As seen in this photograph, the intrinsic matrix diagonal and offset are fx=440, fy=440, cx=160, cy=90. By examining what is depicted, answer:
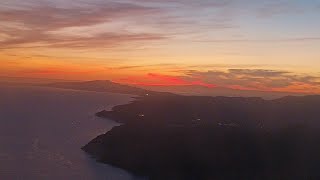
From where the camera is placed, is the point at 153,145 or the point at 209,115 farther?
the point at 209,115

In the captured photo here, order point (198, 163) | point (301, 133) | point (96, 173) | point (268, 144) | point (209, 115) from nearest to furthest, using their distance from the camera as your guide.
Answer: point (96, 173) < point (198, 163) < point (268, 144) < point (301, 133) < point (209, 115)

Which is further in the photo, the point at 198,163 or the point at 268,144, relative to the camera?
the point at 268,144

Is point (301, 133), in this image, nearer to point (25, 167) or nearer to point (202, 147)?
point (202, 147)

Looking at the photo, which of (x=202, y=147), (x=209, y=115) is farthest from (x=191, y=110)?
(x=202, y=147)

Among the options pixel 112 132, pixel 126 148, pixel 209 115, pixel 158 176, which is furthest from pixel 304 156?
pixel 209 115

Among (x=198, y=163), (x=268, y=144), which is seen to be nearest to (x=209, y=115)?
(x=268, y=144)

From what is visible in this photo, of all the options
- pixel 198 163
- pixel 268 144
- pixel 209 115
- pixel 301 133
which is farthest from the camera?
pixel 209 115

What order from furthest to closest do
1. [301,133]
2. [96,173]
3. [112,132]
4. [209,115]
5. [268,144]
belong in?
1. [209,115]
2. [112,132]
3. [301,133]
4. [268,144]
5. [96,173]

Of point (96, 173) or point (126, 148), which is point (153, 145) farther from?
point (96, 173)

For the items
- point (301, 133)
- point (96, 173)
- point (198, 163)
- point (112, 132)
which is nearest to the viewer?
point (96, 173)
